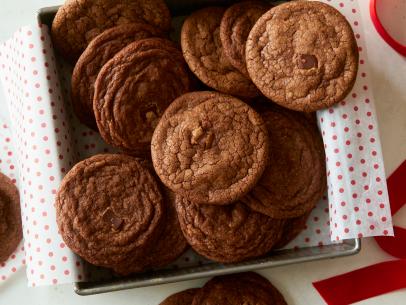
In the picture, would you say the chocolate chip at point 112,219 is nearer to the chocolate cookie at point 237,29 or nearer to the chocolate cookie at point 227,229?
the chocolate cookie at point 227,229

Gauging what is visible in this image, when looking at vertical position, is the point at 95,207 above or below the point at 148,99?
below

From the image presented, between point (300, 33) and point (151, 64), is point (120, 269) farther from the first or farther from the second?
point (300, 33)

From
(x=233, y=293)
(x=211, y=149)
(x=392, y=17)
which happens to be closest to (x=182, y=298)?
(x=233, y=293)

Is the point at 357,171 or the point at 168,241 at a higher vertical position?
the point at 357,171

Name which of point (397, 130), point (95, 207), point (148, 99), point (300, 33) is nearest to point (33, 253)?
point (95, 207)

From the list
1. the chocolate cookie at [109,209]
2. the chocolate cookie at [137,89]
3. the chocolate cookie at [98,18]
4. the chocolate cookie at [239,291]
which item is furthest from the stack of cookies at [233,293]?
the chocolate cookie at [98,18]

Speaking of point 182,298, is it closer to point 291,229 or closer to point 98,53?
point 291,229
